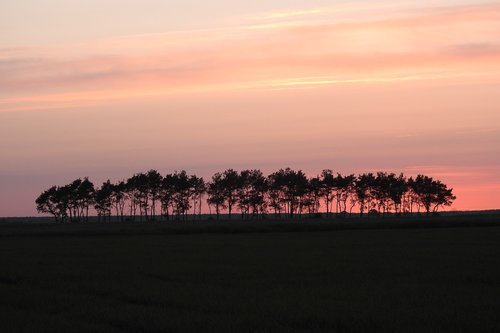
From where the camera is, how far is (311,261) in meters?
36.7

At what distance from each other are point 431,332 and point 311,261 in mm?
19482

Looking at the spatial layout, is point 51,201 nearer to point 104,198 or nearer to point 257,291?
point 104,198

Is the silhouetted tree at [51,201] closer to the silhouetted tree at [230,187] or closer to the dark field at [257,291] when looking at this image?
the silhouetted tree at [230,187]

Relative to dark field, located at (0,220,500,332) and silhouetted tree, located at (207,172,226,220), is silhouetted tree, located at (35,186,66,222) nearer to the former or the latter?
silhouetted tree, located at (207,172,226,220)

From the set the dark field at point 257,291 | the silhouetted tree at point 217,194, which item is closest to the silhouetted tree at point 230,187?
the silhouetted tree at point 217,194

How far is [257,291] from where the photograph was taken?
25.2m

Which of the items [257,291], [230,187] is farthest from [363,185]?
[257,291]

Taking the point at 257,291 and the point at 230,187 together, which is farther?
the point at 230,187

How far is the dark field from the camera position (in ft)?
62.4

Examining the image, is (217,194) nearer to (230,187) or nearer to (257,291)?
(230,187)

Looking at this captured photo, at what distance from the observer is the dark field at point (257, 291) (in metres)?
19.0

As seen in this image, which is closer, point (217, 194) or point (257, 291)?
point (257, 291)

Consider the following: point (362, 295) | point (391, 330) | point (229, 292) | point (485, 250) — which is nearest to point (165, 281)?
point (229, 292)

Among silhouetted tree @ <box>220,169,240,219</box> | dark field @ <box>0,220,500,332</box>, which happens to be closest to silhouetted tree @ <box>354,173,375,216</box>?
silhouetted tree @ <box>220,169,240,219</box>
